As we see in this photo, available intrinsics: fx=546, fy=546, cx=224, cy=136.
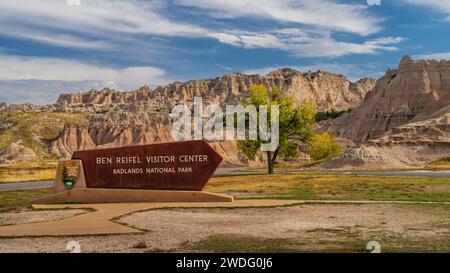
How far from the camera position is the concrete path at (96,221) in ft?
55.7

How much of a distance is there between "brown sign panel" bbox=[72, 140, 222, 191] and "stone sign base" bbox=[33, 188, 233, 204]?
17.4 inches

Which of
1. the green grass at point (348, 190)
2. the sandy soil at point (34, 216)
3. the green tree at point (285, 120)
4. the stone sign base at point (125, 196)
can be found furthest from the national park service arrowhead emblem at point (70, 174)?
the green tree at point (285, 120)

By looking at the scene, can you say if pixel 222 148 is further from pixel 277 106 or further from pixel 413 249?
pixel 413 249

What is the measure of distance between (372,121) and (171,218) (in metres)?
115

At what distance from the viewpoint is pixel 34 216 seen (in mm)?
22625

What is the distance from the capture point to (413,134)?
9719 centimetres

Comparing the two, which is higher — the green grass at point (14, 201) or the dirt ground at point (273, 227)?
the dirt ground at point (273, 227)

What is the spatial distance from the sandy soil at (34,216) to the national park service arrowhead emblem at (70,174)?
164 inches

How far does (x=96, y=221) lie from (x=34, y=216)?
428cm

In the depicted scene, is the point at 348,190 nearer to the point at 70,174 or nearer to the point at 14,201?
the point at 70,174

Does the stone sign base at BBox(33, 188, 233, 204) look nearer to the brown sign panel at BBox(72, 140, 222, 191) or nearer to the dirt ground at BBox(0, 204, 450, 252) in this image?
the brown sign panel at BBox(72, 140, 222, 191)

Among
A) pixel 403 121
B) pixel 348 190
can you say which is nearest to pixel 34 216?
pixel 348 190

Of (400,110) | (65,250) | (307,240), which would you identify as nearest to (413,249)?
(307,240)

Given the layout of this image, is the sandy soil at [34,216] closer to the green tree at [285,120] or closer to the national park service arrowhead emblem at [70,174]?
the national park service arrowhead emblem at [70,174]
